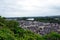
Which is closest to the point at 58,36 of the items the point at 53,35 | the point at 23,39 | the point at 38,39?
the point at 53,35

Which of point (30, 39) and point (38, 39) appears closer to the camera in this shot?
point (30, 39)

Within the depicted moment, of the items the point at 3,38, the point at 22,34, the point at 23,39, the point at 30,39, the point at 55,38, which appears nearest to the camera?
the point at 3,38

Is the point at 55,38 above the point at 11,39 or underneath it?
underneath

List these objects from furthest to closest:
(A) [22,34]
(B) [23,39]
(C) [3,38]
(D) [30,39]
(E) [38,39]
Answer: (E) [38,39]
(A) [22,34]
(D) [30,39]
(B) [23,39]
(C) [3,38]

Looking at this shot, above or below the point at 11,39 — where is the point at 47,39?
below

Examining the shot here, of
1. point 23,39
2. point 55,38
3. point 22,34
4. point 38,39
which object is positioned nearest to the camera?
point 23,39

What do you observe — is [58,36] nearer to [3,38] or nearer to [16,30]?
[16,30]

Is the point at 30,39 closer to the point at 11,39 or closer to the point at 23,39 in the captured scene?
the point at 23,39

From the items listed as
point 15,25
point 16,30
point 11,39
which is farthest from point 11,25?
point 11,39

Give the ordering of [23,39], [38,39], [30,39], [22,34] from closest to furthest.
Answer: [23,39]
[30,39]
[22,34]
[38,39]
